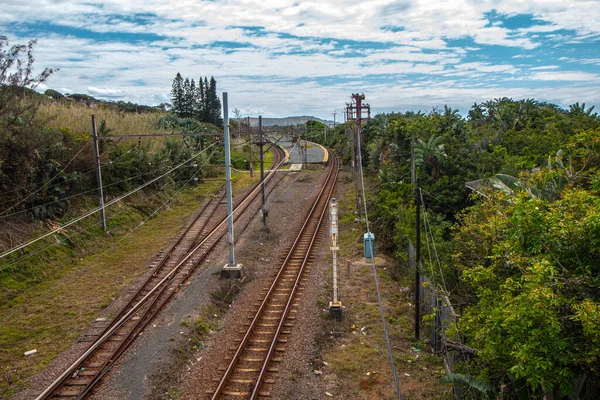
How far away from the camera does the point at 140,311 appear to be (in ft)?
45.6

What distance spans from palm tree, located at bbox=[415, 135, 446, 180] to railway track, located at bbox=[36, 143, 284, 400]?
938cm

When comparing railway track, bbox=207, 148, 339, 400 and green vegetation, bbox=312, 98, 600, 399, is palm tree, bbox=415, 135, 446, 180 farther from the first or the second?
green vegetation, bbox=312, 98, 600, 399

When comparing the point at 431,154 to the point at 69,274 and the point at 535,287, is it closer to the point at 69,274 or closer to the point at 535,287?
the point at 69,274

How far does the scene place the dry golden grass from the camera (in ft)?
82.2

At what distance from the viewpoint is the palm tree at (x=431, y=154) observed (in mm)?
20812

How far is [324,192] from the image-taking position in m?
33.0

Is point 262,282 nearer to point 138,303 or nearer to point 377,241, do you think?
point 138,303

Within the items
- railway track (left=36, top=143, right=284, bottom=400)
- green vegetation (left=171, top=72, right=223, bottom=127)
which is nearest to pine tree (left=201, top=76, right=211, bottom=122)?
green vegetation (left=171, top=72, right=223, bottom=127)

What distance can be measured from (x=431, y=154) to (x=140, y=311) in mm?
14065

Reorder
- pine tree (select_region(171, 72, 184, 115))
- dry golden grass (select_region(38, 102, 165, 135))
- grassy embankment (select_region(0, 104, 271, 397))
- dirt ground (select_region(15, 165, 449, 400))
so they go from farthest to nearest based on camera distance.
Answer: pine tree (select_region(171, 72, 184, 115))
dry golden grass (select_region(38, 102, 165, 135))
grassy embankment (select_region(0, 104, 271, 397))
dirt ground (select_region(15, 165, 449, 400))

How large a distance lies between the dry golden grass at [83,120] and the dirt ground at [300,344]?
12672 millimetres

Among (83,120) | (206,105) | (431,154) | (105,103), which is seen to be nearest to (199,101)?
(206,105)

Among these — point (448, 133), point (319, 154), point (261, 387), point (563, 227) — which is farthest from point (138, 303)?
point (319, 154)

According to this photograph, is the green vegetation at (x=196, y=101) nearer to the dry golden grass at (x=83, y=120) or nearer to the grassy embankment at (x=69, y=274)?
Answer: the dry golden grass at (x=83, y=120)
